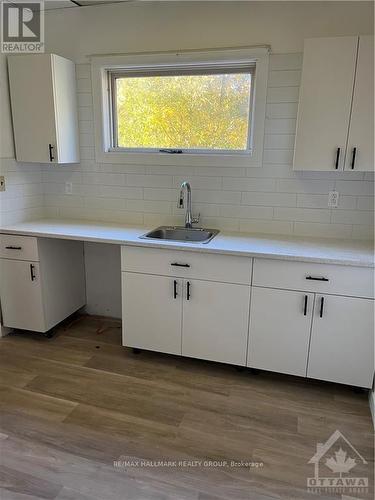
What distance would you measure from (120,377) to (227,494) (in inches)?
42.1

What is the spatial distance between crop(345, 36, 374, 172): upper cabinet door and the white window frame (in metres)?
0.61

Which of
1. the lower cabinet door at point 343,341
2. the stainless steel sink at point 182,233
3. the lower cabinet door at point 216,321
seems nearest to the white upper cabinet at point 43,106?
the stainless steel sink at point 182,233

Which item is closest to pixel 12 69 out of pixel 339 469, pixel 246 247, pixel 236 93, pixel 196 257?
pixel 236 93

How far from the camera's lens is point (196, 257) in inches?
90.0

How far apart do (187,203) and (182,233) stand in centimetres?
24

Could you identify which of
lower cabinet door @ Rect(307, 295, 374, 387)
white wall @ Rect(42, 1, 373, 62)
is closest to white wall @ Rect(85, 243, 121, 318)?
white wall @ Rect(42, 1, 373, 62)

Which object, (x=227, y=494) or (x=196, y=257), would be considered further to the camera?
(x=196, y=257)

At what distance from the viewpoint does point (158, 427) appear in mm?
1961

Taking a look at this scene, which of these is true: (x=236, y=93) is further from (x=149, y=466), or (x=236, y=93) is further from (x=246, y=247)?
(x=149, y=466)

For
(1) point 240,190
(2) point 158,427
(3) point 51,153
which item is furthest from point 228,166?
(2) point 158,427

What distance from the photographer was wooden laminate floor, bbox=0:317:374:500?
162 centimetres

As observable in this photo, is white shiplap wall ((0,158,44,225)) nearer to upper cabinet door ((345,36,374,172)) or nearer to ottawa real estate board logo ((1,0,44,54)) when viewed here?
ottawa real estate board logo ((1,0,44,54))

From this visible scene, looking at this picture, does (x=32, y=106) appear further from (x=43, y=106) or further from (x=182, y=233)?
(x=182, y=233)

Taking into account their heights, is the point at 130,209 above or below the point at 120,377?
above
